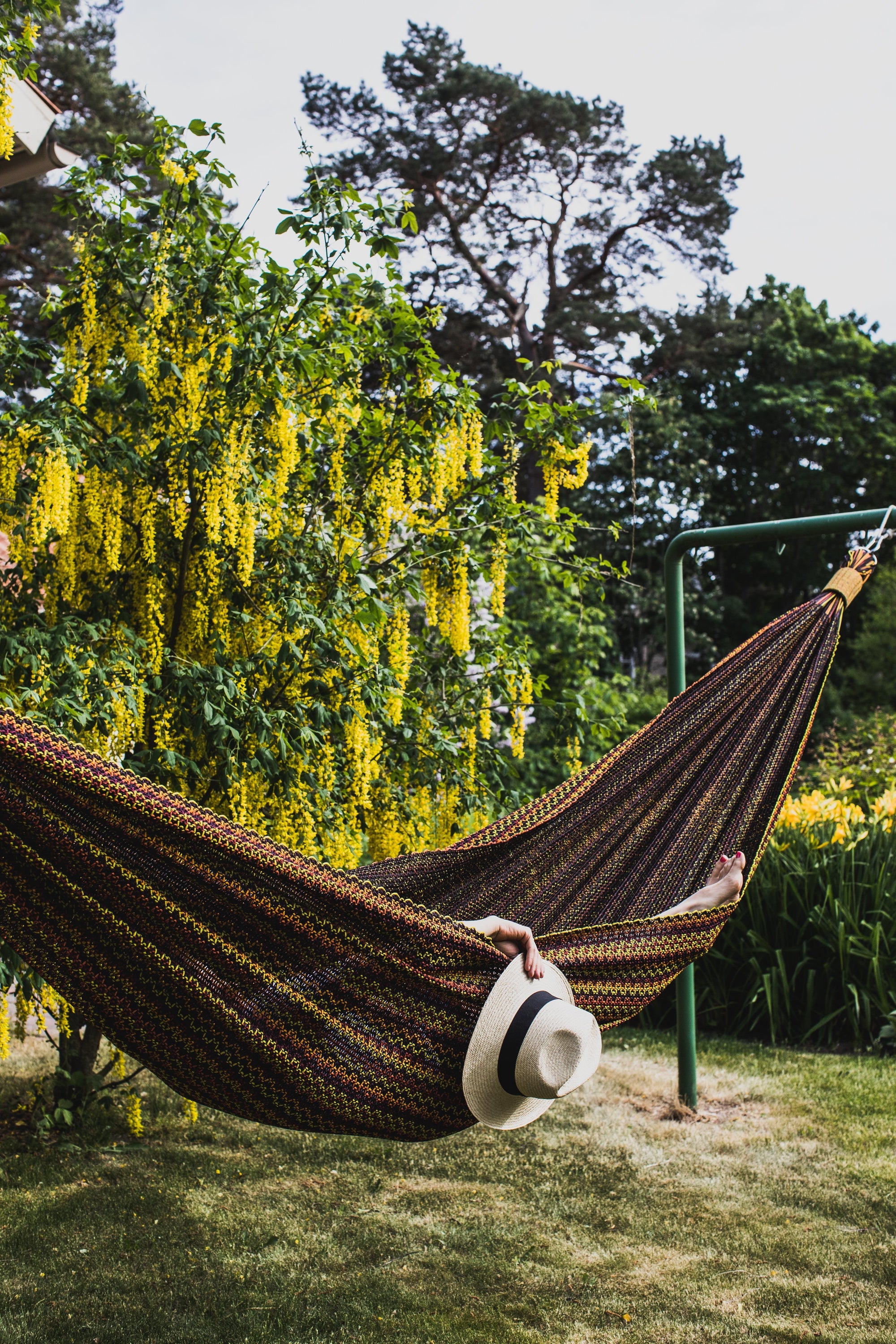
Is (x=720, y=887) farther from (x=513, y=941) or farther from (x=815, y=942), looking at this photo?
(x=815, y=942)

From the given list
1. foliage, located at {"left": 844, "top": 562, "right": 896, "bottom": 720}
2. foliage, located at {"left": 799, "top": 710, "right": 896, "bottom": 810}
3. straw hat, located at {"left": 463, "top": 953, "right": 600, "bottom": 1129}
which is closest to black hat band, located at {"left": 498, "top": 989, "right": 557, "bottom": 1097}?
straw hat, located at {"left": 463, "top": 953, "right": 600, "bottom": 1129}

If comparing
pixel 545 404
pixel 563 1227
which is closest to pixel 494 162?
pixel 545 404

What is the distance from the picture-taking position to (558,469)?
111 inches

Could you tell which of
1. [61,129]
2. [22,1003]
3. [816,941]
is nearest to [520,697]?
[22,1003]

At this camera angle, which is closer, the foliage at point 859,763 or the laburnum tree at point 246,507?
the laburnum tree at point 246,507

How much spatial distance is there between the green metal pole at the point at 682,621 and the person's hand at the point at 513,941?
1127 mm

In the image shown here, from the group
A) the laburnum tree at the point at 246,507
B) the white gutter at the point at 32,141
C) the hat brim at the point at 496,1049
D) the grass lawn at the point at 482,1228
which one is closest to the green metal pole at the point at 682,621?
the grass lawn at the point at 482,1228

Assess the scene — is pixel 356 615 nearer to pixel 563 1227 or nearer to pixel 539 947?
pixel 539 947

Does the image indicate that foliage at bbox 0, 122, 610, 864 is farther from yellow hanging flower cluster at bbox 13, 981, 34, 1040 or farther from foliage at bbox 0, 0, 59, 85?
yellow hanging flower cluster at bbox 13, 981, 34, 1040

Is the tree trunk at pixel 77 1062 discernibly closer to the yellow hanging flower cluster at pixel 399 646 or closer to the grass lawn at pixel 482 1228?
the grass lawn at pixel 482 1228

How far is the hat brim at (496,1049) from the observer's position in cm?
151

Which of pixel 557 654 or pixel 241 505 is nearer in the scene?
pixel 241 505

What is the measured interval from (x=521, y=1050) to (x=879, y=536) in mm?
1465

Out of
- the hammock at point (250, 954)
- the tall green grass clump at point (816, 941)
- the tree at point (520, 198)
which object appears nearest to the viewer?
the hammock at point (250, 954)
